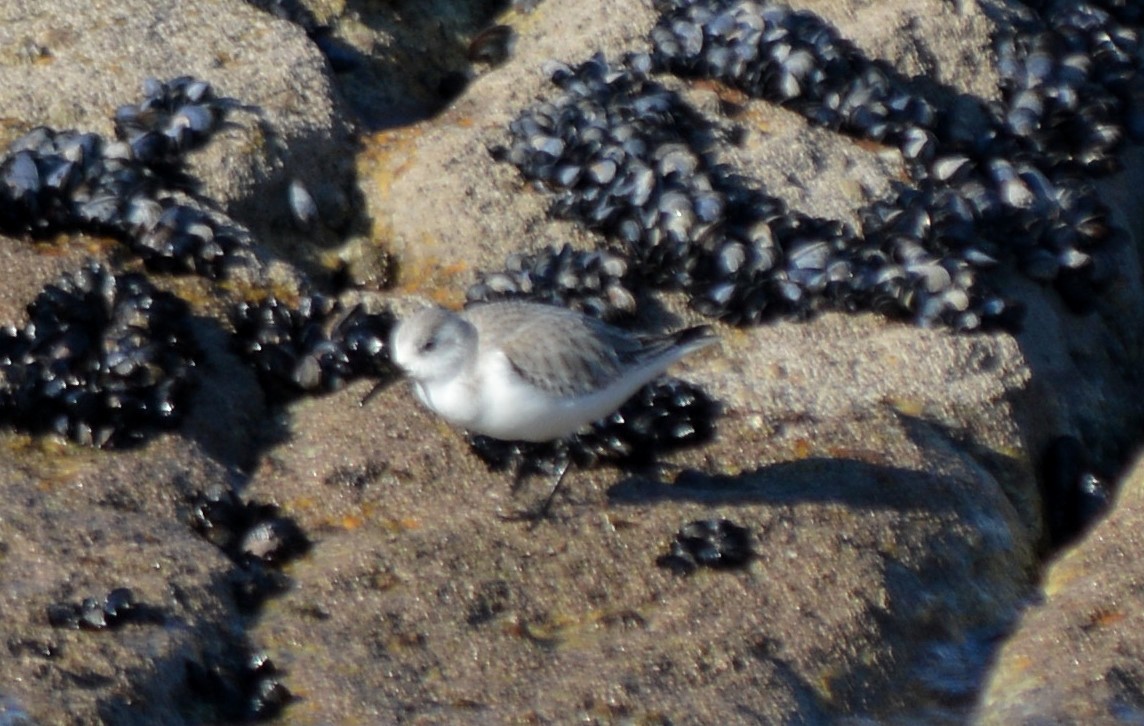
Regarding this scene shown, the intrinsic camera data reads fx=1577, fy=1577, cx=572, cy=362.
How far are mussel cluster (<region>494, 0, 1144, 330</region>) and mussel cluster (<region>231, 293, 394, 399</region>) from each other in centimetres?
82

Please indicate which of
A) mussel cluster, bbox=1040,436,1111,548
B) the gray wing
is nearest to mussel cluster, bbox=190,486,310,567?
the gray wing

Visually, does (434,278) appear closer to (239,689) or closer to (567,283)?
(567,283)

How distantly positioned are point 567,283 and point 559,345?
0.90 m

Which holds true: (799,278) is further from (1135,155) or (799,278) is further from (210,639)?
(210,639)

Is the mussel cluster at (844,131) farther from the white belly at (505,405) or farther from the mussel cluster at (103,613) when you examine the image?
the mussel cluster at (103,613)

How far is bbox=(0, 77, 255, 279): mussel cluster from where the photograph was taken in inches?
271

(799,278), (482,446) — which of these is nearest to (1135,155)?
(799,278)

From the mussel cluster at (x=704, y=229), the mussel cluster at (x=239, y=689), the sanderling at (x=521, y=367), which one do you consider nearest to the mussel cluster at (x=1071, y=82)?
the mussel cluster at (x=704, y=229)

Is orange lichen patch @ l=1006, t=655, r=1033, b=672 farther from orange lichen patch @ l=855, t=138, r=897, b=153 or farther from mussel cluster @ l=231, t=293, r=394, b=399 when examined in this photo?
orange lichen patch @ l=855, t=138, r=897, b=153

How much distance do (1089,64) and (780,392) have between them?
322cm

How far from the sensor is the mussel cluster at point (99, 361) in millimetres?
6102

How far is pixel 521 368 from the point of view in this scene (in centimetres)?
618

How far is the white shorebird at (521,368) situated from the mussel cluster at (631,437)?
12 centimetres

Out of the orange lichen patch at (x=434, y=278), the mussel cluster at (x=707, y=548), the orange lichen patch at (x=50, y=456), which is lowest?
the orange lichen patch at (x=50, y=456)
